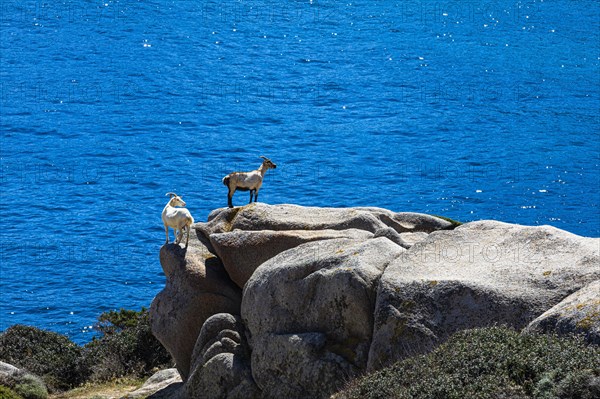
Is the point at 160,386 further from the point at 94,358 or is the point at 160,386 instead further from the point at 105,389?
the point at 94,358

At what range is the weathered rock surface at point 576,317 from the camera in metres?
16.1

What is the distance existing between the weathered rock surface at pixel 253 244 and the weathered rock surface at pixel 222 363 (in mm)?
1788

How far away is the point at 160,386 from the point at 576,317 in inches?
560

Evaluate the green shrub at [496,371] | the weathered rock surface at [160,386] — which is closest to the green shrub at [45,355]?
the weathered rock surface at [160,386]

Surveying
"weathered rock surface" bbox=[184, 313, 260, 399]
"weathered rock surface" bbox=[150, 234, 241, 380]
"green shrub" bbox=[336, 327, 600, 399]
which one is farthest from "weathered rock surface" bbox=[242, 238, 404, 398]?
"green shrub" bbox=[336, 327, 600, 399]

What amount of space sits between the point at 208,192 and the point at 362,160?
1290 centimetres

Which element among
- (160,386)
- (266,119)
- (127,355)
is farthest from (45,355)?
(266,119)

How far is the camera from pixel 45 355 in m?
32.5

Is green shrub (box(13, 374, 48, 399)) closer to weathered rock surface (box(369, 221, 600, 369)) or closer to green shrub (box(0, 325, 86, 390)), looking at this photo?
green shrub (box(0, 325, 86, 390))

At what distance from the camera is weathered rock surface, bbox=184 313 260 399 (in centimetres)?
2281

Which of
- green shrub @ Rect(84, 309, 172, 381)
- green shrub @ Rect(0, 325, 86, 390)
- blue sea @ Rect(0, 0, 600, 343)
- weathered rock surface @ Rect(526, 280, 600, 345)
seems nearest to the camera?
weathered rock surface @ Rect(526, 280, 600, 345)

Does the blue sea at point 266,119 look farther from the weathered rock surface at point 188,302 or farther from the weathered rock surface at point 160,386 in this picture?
the weathered rock surface at point 188,302

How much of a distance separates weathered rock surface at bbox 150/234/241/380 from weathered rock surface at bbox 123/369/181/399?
667 mm

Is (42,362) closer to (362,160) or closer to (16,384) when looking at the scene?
(16,384)
